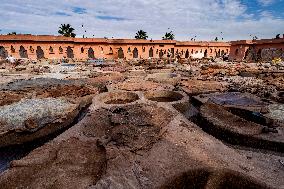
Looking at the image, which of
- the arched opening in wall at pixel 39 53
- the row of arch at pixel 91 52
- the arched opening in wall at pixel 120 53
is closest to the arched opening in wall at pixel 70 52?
the row of arch at pixel 91 52

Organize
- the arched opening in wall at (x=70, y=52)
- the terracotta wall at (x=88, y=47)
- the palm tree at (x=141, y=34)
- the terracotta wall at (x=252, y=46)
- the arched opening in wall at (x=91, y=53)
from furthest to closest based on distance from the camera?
the palm tree at (x=141, y=34), the arched opening in wall at (x=91, y=53), the arched opening in wall at (x=70, y=52), the terracotta wall at (x=252, y=46), the terracotta wall at (x=88, y=47)

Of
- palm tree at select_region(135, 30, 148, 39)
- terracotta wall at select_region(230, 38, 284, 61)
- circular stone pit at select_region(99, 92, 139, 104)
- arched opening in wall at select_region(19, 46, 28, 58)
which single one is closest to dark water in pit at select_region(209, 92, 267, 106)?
circular stone pit at select_region(99, 92, 139, 104)

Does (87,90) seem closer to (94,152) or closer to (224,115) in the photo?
(94,152)

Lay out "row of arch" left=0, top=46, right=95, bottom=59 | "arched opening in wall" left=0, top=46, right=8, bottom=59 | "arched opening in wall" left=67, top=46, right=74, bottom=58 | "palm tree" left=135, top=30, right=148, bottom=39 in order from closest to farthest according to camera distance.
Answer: "arched opening in wall" left=0, top=46, right=8, bottom=59 → "row of arch" left=0, top=46, right=95, bottom=59 → "arched opening in wall" left=67, top=46, right=74, bottom=58 → "palm tree" left=135, top=30, right=148, bottom=39

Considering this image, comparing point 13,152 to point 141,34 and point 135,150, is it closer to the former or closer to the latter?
point 135,150

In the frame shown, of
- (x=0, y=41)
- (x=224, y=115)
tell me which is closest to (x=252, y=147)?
(x=224, y=115)

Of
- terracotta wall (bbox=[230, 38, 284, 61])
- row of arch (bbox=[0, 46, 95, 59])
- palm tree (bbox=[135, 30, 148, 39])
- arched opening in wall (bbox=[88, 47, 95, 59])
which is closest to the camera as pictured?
row of arch (bbox=[0, 46, 95, 59])

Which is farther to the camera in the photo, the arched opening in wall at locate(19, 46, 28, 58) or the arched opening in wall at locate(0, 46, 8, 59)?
the arched opening in wall at locate(19, 46, 28, 58)

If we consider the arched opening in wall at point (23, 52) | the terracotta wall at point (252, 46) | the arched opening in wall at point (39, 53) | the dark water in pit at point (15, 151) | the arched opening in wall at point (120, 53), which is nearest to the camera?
the dark water in pit at point (15, 151)

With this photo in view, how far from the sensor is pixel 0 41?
83.8 feet

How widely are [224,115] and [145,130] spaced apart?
112 inches

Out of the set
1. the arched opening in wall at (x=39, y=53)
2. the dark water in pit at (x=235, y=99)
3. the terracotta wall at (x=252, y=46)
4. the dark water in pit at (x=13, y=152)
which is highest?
the terracotta wall at (x=252, y=46)

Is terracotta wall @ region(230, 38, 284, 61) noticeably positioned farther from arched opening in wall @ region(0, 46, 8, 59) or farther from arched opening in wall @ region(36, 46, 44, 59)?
arched opening in wall @ region(0, 46, 8, 59)

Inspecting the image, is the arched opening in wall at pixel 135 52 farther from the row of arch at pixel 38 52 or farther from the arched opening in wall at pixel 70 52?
the arched opening in wall at pixel 70 52
